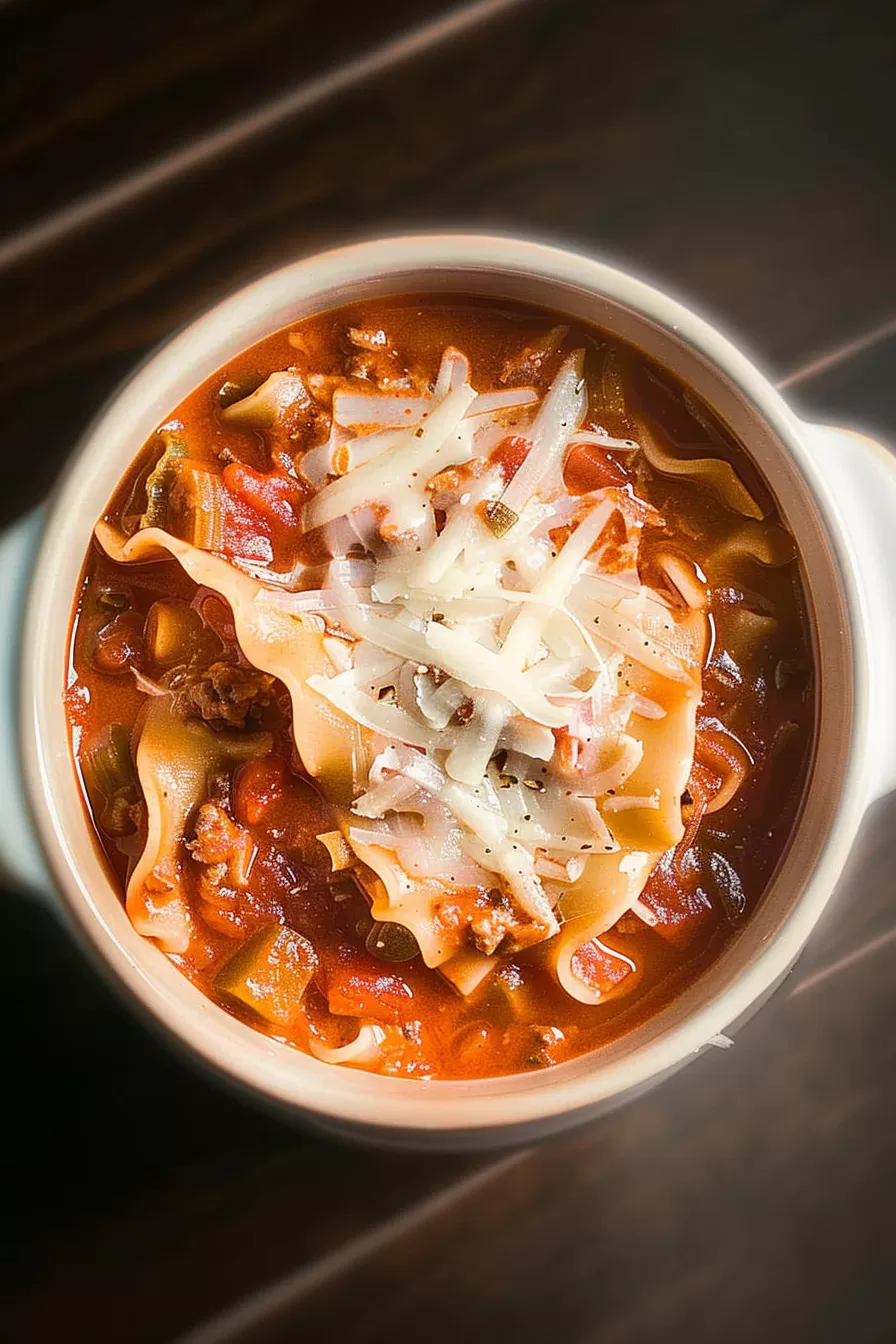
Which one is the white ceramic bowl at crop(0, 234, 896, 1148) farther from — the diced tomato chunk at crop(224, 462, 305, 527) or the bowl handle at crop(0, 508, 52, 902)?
the diced tomato chunk at crop(224, 462, 305, 527)

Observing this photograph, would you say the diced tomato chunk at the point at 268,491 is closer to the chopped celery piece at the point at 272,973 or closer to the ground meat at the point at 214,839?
the ground meat at the point at 214,839

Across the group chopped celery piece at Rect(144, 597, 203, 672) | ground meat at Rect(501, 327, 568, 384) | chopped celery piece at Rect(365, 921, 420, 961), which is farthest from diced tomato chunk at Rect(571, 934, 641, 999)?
ground meat at Rect(501, 327, 568, 384)

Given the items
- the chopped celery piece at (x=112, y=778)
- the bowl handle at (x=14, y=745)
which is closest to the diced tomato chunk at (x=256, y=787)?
the chopped celery piece at (x=112, y=778)

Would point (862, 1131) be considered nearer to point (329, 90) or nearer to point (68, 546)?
point (68, 546)

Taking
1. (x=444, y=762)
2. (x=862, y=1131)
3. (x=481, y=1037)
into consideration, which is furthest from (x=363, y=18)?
(x=862, y=1131)

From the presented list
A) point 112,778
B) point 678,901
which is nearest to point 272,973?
point 112,778

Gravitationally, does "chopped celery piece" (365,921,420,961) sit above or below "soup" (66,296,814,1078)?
below
